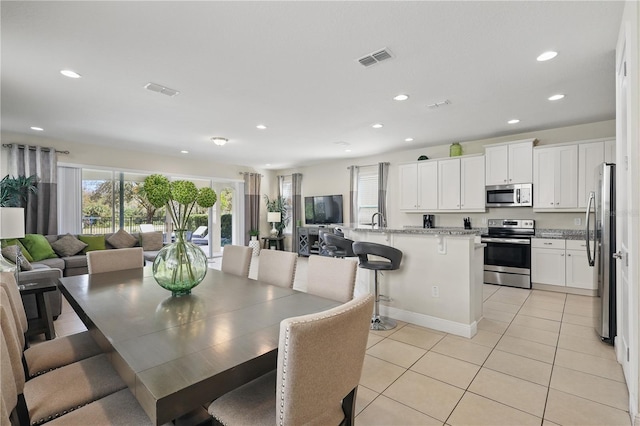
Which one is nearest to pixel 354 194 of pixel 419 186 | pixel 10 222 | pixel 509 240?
pixel 419 186

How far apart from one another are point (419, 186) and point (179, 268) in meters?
5.23

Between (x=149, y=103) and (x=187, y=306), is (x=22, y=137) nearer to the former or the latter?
(x=149, y=103)

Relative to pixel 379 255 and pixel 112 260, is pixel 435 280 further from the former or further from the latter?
pixel 112 260

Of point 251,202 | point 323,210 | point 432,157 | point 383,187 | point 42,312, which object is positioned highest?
point 432,157

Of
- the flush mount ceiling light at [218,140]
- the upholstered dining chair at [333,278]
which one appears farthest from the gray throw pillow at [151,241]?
the upholstered dining chair at [333,278]

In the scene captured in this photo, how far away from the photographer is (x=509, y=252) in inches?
200

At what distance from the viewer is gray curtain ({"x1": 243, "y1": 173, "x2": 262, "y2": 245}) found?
8.59 metres

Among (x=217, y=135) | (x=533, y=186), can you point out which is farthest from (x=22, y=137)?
(x=533, y=186)

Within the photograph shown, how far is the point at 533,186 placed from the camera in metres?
4.93

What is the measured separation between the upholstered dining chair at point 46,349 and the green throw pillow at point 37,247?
3768 millimetres

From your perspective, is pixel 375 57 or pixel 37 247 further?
pixel 37 247

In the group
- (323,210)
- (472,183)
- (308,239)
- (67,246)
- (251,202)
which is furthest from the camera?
(251,202)

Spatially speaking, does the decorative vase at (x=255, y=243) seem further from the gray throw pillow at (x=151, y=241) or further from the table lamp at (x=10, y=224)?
the table lamp at (x=10, y=224)

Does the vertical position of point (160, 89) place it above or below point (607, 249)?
above
